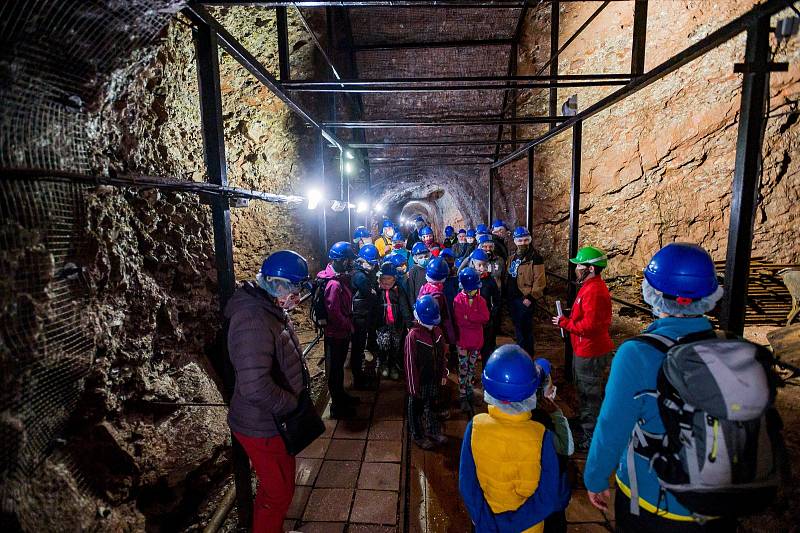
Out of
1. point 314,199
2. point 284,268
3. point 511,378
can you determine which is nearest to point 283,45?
point 314,199

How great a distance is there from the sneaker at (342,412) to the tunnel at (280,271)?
0.12 feet

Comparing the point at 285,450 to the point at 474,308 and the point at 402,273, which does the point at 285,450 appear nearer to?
the point at 474,308

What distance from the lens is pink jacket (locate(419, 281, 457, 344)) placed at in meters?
4.36

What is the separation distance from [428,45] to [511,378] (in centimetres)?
1005

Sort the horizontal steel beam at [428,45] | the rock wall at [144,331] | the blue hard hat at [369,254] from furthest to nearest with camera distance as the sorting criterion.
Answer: the horizontal steel beam at [428,45], the blue hard hat at [369,254], the rock wall at [144,331]

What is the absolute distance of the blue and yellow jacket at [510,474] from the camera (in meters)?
1.87

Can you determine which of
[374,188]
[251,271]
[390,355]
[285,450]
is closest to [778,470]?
[285,450]

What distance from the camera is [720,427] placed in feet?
4.72

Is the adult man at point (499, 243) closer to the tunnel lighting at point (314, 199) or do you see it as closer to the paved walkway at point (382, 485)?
the paved walkway at point (382, 485)

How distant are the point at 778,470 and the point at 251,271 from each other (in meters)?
6.57

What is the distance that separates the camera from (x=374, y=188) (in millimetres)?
14953

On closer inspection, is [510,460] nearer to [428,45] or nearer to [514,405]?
[514,405]

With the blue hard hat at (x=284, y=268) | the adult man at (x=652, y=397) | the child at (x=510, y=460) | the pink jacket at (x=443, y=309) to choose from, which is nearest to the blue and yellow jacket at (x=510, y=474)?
the child at (x=510, y=460)

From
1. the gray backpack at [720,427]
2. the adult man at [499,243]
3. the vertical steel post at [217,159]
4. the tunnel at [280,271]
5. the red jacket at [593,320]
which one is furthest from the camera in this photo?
the adult man at [499,243]
